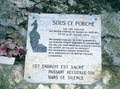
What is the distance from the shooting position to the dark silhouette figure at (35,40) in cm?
245

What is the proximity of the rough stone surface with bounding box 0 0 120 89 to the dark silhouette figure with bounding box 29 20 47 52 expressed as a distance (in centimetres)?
5

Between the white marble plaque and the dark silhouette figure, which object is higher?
the dark silhouette figure

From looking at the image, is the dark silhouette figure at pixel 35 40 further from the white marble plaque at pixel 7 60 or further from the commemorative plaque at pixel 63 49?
the white marble plaque at pixel 7 60

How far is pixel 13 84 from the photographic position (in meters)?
2.36

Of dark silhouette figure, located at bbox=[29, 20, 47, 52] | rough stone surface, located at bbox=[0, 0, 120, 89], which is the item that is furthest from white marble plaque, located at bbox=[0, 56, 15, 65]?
dark silhouette figure, located at bbox=[29, 20, 47, 52]

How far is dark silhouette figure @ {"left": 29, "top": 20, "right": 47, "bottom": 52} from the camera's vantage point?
2.45 metres

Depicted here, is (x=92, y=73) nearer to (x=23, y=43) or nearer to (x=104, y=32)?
(x=104, y=32)

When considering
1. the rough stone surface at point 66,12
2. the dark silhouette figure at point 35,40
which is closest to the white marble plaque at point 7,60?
the rough stone surface at point 66,12

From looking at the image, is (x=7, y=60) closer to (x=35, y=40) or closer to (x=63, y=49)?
(x=35, y=40)

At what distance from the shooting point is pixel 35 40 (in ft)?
8.16

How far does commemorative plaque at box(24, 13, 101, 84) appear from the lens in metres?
2.39

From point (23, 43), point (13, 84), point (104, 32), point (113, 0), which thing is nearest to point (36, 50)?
point (23, 43)

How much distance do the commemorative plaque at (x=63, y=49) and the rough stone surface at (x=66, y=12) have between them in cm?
4

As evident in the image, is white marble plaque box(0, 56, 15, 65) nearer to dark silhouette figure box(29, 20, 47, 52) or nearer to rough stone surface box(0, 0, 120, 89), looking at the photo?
rough stone surface box(0, 0, 120, 89)
